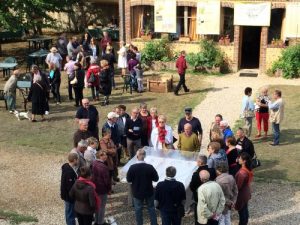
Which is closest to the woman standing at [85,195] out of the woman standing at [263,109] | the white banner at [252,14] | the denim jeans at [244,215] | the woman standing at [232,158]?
the denim jeans at [244,215]

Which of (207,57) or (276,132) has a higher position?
(207,57)

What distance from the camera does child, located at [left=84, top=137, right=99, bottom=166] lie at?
1037 centimetres

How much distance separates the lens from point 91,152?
419 inches

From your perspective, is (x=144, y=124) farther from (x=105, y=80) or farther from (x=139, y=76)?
(x=139, y=76)

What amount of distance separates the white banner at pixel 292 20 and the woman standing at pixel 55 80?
10.1m

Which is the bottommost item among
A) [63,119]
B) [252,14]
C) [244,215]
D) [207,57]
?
[244,215]

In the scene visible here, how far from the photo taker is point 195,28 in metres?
24.8

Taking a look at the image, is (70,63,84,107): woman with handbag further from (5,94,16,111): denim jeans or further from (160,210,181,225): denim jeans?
(160,210,181,225): denim jeans

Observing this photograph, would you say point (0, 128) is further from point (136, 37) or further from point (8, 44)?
point (8, 44)

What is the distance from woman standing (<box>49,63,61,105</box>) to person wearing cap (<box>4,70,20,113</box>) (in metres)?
1.41

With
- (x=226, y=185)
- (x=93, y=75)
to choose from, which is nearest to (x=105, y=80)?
(x=93, y=75)

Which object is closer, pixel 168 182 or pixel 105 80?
pixel 168 182

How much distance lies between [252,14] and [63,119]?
10.1 m

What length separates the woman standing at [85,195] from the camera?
9320 mm
